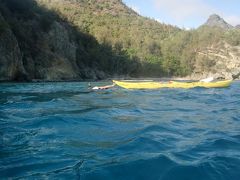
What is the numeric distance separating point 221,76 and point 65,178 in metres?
80.3

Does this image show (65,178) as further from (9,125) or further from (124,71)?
(124,71)

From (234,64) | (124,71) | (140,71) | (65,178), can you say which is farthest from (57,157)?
(234,64)

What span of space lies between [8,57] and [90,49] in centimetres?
2955

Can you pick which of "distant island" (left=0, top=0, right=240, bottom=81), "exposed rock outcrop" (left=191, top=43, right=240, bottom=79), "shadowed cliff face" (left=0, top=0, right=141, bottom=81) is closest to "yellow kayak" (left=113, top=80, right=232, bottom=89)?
"shadowed cliff face" (left=0, top=0, right=141, bottom=81)

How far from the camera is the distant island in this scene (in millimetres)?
42438

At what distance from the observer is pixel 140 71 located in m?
79.4

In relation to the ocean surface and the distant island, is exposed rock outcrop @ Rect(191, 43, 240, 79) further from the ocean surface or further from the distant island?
the ocean surface

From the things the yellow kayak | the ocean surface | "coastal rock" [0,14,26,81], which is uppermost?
"coastal rock" [0,14,26,81]

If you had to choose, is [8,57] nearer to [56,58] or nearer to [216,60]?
[56,58]

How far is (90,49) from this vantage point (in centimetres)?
6262

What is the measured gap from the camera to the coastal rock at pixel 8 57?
33312 millimetres

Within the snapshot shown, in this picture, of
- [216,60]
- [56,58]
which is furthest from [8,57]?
[216,60]

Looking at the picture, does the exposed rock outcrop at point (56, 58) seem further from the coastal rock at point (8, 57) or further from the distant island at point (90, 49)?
the coastal rock at point (8, 57)

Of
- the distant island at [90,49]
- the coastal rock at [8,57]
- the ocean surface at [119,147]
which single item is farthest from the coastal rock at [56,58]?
the ocean surface at [119,147]
